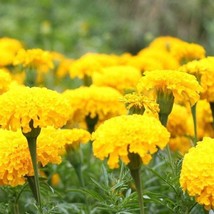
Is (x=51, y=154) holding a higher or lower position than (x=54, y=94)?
lower

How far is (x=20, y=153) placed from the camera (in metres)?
1.82

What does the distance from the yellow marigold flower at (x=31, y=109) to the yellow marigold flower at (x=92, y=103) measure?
0.62m

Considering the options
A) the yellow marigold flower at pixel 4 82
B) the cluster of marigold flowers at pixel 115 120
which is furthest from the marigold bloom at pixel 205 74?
the yellow marigold flower at pixel 4 82

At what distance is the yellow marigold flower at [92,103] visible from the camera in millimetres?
2438

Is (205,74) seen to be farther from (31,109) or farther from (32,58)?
(32,58)

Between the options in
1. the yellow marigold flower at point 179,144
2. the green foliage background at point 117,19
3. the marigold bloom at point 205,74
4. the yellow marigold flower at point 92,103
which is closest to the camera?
the marigold bloom at point 205,74

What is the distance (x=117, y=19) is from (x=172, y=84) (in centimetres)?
627

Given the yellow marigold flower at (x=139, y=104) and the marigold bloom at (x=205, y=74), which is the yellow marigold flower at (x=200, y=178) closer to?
the yellow marigold flower at (x=139, y=104)

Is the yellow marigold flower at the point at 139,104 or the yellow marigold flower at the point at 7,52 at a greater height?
the yellow marigold flower at the point at 139,104

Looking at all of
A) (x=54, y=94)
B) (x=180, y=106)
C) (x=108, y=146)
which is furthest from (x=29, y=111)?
(x=180, y=106)

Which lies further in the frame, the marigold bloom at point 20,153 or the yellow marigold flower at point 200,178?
the marigold bloom at point 20,153

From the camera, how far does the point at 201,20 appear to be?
7.63 m

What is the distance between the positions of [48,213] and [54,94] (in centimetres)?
34

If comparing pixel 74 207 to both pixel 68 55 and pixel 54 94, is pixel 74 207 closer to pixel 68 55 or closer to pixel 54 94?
pixel 54 94
